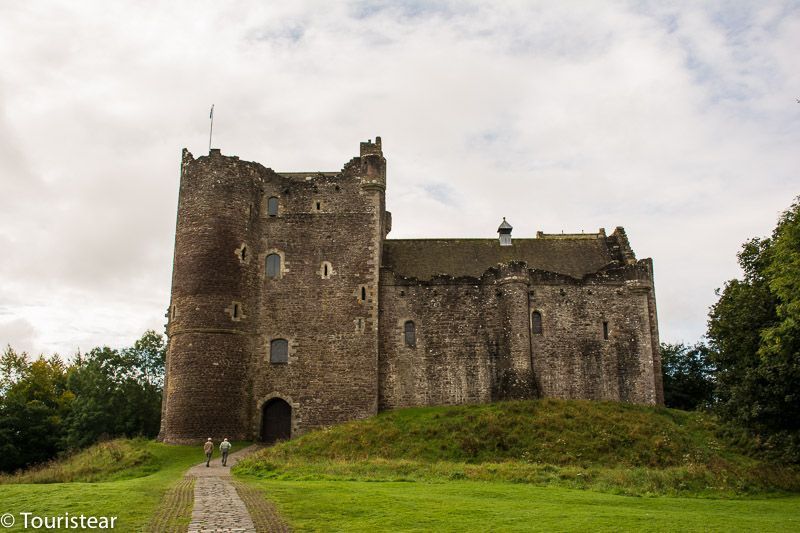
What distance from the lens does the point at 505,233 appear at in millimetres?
44531

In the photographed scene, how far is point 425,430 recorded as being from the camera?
1287 inches

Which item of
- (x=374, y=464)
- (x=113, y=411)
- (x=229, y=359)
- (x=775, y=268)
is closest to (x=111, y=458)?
(x=229, y=359)

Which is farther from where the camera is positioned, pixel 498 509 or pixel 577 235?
pixel 577 235

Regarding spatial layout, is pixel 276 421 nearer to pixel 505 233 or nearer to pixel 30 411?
pixel 505 233

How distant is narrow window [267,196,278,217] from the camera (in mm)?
39812

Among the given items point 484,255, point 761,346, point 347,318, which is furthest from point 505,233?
point 761,346

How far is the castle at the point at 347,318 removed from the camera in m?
36.3

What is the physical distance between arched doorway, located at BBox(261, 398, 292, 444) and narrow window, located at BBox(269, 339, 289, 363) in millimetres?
2109

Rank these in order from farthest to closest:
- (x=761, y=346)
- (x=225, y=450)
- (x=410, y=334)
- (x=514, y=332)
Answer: (x=410, y=334), (x=514, y=332), (x=225, y=450), (x=761, y=346)

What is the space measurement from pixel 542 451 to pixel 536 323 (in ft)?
33.7

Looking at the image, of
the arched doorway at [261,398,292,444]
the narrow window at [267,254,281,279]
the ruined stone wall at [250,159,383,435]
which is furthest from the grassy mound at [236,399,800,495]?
the narrow window at [267,254,281,279]

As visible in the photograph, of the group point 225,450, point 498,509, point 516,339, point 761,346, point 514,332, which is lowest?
point 498,509

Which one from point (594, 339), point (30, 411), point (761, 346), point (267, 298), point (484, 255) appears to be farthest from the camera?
point (30, 411)

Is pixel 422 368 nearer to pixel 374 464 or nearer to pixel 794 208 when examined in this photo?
pixel 374 464
